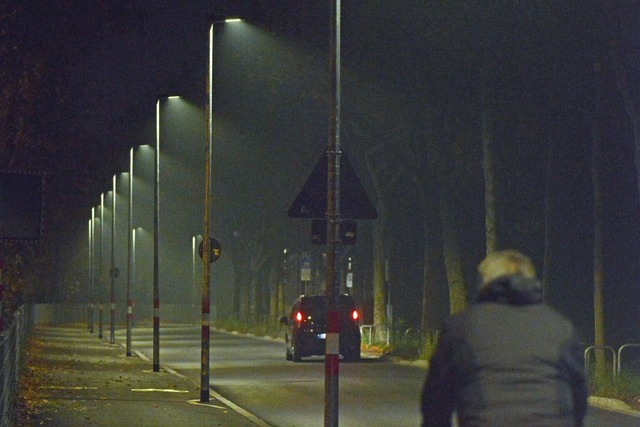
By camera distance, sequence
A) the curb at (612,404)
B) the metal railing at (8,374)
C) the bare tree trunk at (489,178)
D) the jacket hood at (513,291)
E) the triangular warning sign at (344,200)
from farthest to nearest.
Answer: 1. the bare tree trunk at (489,178)
2. the curb at (612,404)
3. the triangular warning sign at (344,200)
4. the metal railing at (8,374)
5. the jacket hood at (513,291)

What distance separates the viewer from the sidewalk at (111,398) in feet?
62.4

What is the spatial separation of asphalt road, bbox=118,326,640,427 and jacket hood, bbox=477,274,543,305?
43.4ft

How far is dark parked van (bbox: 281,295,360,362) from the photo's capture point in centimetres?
3681

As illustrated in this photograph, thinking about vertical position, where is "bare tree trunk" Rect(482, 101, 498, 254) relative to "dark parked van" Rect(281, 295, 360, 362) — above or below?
above

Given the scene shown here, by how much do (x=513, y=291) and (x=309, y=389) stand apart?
20.9 meters

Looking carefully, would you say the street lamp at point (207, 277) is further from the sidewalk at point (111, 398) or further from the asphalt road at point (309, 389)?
the asphalt road at point (309, 389)

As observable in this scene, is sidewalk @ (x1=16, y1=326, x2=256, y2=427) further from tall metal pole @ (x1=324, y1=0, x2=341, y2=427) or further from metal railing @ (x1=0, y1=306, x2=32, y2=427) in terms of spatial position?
tall metal pole @ (x1=324, y1=0, x2=341, y2=427)

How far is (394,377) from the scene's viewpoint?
30438mm

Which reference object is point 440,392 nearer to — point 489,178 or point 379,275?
point 489,178

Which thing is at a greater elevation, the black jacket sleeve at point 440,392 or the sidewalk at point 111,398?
the black jacket sleeve at point 440,392

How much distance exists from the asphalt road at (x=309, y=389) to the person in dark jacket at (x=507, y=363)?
43.2 feet

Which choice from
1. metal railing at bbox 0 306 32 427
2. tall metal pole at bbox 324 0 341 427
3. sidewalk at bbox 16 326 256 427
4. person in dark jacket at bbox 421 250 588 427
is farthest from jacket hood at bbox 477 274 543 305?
sidewalk at bbox 16 326 256 427

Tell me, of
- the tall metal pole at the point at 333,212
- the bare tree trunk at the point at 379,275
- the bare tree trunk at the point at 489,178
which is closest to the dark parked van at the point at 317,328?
the bare tree trunk at the point at 489,178

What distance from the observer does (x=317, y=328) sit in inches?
1464
